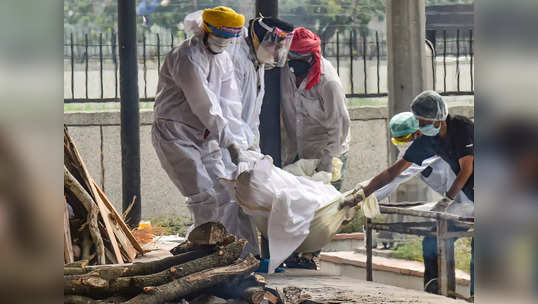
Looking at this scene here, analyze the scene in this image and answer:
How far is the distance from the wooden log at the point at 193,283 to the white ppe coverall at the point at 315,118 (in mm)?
1765

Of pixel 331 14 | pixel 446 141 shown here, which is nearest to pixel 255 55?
pixel 446 141

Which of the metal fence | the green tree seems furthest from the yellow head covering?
the green tree

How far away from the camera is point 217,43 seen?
5301 millimetres

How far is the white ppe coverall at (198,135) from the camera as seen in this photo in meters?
5.41

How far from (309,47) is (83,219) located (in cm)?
188

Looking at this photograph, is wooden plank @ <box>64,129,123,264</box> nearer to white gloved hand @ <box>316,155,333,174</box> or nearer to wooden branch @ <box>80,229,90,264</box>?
wooden branch @ <box>80,229,90,264</box>

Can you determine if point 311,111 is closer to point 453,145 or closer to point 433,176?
point 433,176

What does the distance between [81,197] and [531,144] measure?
12.9ft

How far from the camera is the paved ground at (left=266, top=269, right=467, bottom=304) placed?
5082 mm

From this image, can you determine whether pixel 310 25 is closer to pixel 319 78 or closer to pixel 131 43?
pixel 131 43

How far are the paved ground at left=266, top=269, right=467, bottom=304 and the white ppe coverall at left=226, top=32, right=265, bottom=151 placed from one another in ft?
2.90

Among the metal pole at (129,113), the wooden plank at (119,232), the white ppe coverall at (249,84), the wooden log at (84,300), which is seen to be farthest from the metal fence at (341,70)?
the wooden log at (84,300)

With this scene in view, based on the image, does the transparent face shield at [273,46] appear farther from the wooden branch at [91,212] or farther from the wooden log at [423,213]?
the wooden branch at [91,212]

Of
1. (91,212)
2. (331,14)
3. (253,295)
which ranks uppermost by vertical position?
(331,14)
